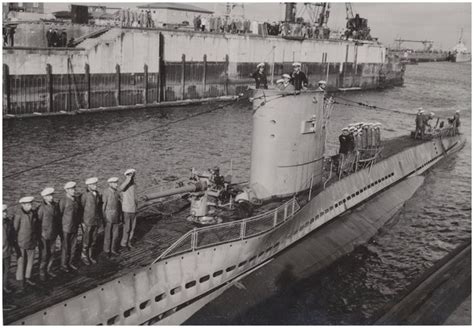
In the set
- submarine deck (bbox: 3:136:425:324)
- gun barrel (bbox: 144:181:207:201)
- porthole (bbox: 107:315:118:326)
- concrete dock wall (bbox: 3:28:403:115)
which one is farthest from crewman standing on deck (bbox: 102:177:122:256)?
concrete dock wall (bbox: 3:28:403:115)

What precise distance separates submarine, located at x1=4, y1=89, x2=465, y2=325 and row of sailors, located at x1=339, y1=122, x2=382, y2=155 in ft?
1.27

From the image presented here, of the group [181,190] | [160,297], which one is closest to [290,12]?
[181,190]

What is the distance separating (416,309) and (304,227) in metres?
4.17

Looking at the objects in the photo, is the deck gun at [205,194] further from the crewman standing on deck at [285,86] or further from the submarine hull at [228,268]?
the crewman standing on deck at [285,86]

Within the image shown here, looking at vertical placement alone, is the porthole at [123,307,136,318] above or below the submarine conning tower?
below

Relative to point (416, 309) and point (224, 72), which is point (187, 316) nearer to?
point (416, 309)

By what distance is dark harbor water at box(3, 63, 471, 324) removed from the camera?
524 inches

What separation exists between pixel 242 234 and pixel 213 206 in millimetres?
2447

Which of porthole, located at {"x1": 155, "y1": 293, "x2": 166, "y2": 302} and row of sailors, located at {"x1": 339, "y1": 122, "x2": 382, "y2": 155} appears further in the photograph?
row of sailors, located at {"x1": 339, "y1": 122, "x2": 382, "y2": 155}

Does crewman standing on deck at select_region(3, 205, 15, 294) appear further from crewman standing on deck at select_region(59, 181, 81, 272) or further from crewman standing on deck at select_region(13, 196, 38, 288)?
crewman standing on deck at select_region(59, 181, 81, 272)

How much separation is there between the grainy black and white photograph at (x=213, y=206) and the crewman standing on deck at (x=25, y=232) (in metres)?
0.03

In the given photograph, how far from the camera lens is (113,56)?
3988cm

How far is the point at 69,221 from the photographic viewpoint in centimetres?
981

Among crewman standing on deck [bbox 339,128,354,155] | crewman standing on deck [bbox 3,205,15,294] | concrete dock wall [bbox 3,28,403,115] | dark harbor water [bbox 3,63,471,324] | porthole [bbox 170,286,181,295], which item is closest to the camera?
crewman standing on deck [bbox 3,205,15,294]
